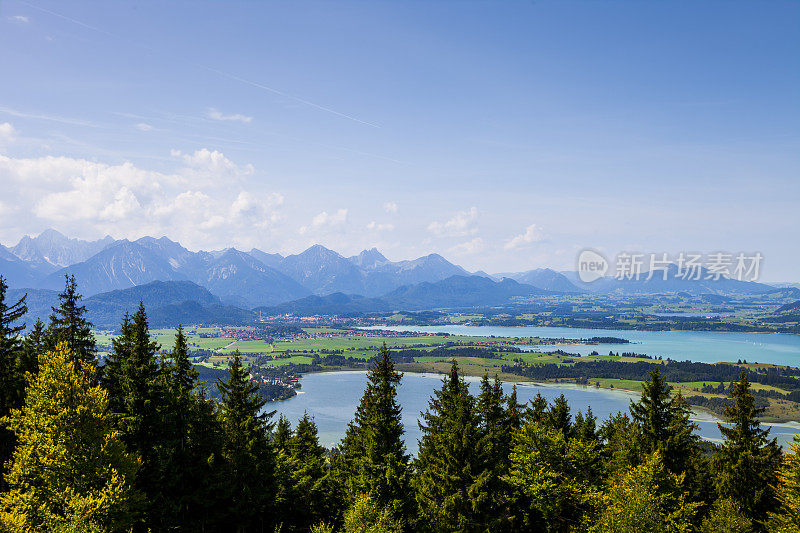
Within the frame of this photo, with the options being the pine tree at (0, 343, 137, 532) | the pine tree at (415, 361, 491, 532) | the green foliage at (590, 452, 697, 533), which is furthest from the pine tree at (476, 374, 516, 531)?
the pine tree at (0, 343, 137, 532)

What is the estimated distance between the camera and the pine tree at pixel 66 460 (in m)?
17.2

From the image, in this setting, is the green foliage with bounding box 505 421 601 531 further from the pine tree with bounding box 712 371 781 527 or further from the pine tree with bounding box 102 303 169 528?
the pine tree with bounding box 102 303 169 528

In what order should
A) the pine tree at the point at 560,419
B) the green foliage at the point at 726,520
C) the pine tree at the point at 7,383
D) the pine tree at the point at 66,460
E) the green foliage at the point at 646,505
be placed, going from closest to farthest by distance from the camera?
the pine tree at the point at 66,460 → the green foliage at the point at 646,505 → the pine tree at the point at 7,383 → the green foliage at the point at 726,520 → the pine tree at the point at 560,419

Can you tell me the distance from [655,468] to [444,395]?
443 inches

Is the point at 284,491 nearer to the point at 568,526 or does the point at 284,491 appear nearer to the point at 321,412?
the point at 568,526

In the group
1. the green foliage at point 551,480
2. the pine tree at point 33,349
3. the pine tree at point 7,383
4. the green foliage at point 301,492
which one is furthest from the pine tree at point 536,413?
the pine tree at point 33,349

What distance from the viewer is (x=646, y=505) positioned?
20672 mm

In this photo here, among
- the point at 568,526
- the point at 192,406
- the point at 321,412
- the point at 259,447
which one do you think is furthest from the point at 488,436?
the point at 321,412

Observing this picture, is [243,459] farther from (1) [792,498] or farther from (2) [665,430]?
(1) [792,498]

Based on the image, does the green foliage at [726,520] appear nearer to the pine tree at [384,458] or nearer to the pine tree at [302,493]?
the pine tree at [384,458]

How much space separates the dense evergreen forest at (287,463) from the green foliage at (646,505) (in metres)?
0.08

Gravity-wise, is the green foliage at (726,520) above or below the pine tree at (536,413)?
below

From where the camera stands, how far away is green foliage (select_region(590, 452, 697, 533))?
20.6 meters

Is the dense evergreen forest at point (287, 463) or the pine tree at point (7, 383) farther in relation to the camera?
the pine tree at point (7, 383)
